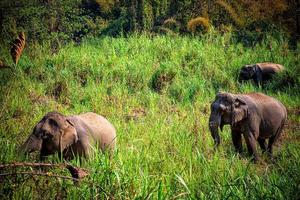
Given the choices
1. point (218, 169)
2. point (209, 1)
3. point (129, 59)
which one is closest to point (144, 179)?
point (218, 169)

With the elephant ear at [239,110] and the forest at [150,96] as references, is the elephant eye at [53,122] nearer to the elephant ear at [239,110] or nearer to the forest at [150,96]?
the forest at [150,96]

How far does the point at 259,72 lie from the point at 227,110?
4694mm

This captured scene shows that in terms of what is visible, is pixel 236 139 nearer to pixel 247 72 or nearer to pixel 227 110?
pixel 227 110

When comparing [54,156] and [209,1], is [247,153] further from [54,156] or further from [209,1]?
[209,1]

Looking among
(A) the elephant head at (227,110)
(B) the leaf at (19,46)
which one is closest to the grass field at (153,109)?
(A) the elephant head at (227,110)

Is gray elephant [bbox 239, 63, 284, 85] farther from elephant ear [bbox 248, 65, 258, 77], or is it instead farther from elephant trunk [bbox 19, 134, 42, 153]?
elephant trunk [bbox 19, 134, 42, 153]

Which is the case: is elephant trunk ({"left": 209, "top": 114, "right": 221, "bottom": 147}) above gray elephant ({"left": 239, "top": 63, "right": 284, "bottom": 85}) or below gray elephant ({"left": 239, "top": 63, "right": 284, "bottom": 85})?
above

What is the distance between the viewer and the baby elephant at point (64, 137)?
3891 millimetres

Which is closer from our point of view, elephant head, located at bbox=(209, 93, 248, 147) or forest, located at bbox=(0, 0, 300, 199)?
forest, located at bbox=(0, 0, 300, 199)

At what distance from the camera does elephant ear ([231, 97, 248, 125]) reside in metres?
5.50

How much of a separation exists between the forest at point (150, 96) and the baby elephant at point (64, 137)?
22 millimetres

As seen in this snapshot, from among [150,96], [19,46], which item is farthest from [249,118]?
[19,46]

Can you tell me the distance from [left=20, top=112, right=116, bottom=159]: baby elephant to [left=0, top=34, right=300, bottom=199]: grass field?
6.3 inches

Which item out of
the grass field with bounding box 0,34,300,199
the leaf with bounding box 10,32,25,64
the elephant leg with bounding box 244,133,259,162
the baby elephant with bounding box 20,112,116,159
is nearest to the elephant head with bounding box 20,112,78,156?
the baby elephant with bounding box 20,112,116,159
